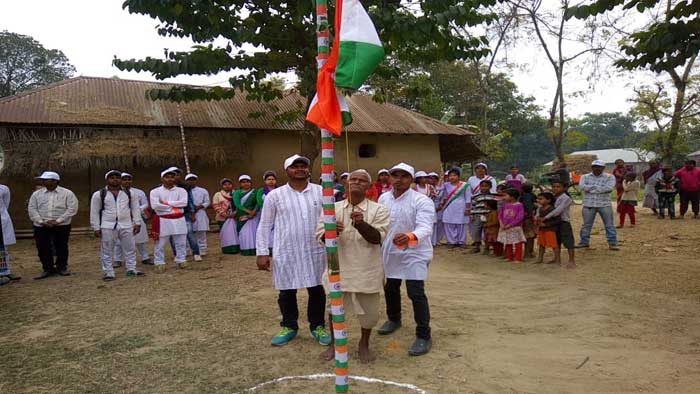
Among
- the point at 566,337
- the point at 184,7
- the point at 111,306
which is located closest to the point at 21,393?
the point at 111,306

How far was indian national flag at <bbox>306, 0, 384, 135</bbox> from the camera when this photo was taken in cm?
295

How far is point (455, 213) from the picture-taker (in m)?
9.69

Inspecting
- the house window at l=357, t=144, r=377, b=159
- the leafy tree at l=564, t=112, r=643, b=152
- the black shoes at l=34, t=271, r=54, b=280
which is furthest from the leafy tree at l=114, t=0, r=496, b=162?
the leafy tree at l=564, t=112, r=643, b=152

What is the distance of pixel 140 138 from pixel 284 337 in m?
10.8

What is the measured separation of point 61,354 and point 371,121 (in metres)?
13.9

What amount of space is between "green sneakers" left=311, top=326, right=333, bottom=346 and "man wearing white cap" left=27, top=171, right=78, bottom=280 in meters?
5.44

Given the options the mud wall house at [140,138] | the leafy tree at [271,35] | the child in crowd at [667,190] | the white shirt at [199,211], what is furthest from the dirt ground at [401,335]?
the child in crowd at [667,190]

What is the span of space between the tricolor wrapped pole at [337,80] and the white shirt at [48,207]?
641 centimetres

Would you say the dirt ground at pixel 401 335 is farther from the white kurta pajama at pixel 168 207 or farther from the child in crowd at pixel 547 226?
the white kurta pajama at pixel 168 207

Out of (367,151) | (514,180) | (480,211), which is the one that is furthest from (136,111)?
(514,180)

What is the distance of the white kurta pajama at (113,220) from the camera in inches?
283

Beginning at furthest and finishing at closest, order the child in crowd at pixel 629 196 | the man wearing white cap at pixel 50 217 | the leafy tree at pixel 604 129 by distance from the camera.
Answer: the leafy tree at pixel 604 129 < the child in crowd at pixel 629 196 < the man wearing white cap at pixel 50 217

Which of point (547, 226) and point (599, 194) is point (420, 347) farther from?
point (599, 194)

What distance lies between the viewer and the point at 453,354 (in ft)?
13.3
